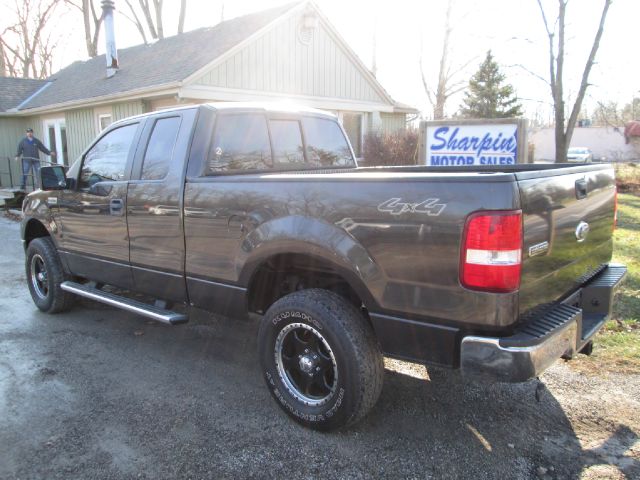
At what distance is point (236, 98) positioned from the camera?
13.3 metres

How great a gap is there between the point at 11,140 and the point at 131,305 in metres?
18.8

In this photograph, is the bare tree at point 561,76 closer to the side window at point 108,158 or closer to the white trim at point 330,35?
the white trim at point 330,35

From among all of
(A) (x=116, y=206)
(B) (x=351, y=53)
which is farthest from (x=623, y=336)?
(B) (x=351, y=53)

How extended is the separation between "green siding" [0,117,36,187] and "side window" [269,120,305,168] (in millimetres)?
17830

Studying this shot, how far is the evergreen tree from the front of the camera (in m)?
26.2

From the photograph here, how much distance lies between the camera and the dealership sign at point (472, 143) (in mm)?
6984

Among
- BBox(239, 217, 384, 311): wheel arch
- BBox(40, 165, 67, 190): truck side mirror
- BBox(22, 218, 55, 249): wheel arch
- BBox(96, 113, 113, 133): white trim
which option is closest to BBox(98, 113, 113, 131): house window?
BBox(96, 113, 113, 133): white trim

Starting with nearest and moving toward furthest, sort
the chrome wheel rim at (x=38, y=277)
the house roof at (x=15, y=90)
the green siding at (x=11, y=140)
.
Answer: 1. the chrome wheel rim at (x=38, y=277)
2. the green siding at (x=11, y=140)
3. the house roof at (x=15, y=90)

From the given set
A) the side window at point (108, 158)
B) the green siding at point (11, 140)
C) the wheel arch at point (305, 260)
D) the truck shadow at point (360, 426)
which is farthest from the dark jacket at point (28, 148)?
the wheel arch at point (305, 260)

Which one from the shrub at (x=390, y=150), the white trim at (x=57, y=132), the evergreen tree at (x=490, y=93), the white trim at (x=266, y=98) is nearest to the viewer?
the white trim at (x=266, y=98)

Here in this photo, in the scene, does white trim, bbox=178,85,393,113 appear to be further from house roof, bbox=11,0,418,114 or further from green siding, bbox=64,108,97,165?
green siding, bbox=64,108,97,165

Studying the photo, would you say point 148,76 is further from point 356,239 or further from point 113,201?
point 356,239

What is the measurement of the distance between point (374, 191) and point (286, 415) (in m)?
1.58

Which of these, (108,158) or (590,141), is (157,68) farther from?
(590,141)
